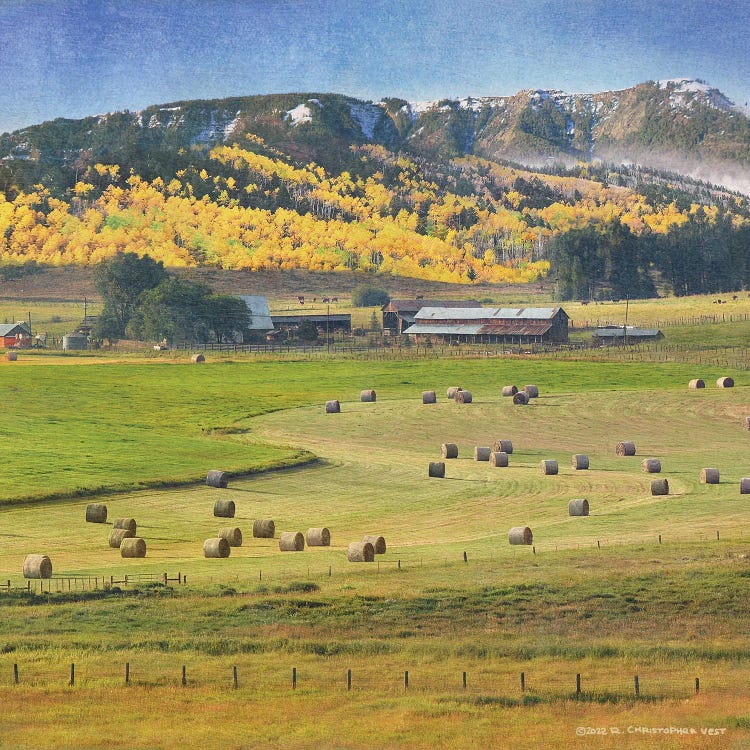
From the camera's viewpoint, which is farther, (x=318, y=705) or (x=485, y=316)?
(x=485, y=316)

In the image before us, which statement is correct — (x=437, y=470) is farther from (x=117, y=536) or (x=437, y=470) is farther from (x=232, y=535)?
(x=117, y=536)

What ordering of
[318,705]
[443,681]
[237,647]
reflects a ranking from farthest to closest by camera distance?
1. [237,647]
2. [443,681]
3. [318,705]

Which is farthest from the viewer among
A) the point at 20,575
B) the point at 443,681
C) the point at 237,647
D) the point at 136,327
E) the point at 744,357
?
the point at 136,327

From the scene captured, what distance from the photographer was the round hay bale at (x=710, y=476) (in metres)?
71.4

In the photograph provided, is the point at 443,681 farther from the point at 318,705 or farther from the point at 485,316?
the point at 485,316

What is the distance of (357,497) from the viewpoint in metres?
68.9

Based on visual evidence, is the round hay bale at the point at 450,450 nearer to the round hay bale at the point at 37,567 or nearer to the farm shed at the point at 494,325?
the round hay bale at the point at 37,567

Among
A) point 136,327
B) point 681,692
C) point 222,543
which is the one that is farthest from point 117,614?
point 136,327

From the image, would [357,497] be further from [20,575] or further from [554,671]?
[554,671]

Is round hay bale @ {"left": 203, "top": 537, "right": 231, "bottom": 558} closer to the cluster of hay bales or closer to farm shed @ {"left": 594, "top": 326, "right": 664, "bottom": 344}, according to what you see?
the cluster of hay bales

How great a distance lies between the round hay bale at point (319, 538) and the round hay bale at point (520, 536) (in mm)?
7310

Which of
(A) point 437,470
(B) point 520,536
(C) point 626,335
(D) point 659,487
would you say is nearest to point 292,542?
(B) point 520,536

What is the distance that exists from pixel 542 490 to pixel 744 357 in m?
78.9

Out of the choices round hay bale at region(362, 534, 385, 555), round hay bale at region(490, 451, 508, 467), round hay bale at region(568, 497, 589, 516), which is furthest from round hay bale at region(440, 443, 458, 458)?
round hay bale at region(362, 534, 385, 555)
